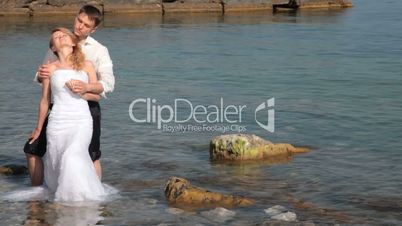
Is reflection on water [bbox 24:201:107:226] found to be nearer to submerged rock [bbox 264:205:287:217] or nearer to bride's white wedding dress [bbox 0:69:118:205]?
bride's white wedding dress [bbox 0:69:118:205]

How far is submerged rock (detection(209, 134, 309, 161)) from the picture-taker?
10.9 m

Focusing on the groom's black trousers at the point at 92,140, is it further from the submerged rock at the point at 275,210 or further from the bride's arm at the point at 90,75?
the submerged rock at the point at 275,210

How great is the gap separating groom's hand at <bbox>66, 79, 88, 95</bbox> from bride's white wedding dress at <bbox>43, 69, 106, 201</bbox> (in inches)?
3.4

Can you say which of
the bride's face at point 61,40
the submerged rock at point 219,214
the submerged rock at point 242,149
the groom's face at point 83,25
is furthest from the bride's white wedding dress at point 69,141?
the submerged rock at point 242,149

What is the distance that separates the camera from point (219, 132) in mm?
13148

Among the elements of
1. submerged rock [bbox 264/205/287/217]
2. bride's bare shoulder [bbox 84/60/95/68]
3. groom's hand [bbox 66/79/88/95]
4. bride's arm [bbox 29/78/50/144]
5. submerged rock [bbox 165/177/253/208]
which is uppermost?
bride's bare shoulder [bbox 84/60/95/68]

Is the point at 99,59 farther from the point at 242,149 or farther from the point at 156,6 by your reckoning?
the point at 156,6

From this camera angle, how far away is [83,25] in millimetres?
8055

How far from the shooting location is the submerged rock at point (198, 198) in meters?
8.62

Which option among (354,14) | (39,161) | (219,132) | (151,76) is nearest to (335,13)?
(354,14)

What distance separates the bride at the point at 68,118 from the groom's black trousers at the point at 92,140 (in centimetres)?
15

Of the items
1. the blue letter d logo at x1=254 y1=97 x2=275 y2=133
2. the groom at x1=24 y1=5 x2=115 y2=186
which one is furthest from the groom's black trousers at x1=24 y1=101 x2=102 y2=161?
the blue letter d logo at x1=254 y1=97 x2=275 y2=133

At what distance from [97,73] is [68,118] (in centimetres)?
56

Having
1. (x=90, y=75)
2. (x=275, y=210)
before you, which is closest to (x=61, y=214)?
(x=90, y=75)
